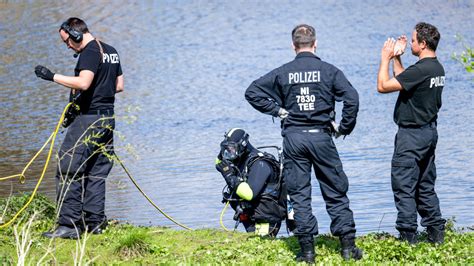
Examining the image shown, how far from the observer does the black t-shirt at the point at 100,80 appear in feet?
29.2

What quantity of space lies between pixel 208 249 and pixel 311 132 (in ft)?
4.47

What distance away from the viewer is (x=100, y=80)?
9.02 m

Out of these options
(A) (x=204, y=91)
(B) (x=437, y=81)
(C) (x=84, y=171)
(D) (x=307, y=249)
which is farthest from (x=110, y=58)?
(A) (x=204, y=91)

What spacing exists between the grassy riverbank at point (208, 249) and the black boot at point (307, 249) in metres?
0.08

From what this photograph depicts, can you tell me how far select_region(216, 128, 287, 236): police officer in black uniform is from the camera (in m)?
9.66

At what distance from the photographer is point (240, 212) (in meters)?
9.95

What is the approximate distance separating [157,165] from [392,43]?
7.01 meters

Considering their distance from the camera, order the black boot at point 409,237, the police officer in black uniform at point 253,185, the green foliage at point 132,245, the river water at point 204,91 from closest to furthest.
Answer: the green foliage at point 132,245
the black boot at point 409,237
the police officer in black uniform at point 253,185
the river water at point 204,91

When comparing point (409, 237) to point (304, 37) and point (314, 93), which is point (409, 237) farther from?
point (304, 37)

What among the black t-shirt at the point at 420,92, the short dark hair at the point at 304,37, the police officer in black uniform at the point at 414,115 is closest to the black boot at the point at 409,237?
the police officer in black uniform at the point at 414,115

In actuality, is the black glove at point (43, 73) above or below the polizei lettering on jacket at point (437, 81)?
above

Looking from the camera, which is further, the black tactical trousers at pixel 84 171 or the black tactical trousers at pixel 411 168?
the black tactical trousers at pixel 84 171

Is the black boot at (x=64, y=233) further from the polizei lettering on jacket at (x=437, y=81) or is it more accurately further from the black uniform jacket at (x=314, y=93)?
the polizei lettering on jacket at (x=437, y=81)

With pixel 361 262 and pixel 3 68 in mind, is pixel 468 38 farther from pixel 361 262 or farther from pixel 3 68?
pixel 361 262
